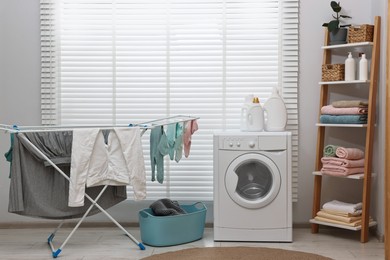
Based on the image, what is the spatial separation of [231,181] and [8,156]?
1.47 meters

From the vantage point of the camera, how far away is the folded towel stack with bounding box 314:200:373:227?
433 cm

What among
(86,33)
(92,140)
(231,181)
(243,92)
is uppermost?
(86,33)

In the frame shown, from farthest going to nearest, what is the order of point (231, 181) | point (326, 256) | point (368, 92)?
1. point (368, 92)
2. point (231, 181)
3. point (326, 256)

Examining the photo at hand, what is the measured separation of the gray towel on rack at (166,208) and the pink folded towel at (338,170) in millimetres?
1053

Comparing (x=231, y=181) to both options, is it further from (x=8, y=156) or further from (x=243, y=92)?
(x=8, y=156)

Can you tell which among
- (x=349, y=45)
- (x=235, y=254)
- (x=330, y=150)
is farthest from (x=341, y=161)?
(x=235, y=254)

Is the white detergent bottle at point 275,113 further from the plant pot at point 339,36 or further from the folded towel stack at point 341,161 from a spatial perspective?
the plant pot at point 339,36

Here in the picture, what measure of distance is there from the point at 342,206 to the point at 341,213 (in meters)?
0.05

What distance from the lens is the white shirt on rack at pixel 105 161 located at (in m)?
3.86

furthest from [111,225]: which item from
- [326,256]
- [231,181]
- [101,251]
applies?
[326,256]

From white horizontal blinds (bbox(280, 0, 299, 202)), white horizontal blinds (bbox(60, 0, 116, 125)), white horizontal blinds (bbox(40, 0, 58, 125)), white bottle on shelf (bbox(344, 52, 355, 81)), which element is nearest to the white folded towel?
white horizontal blinds (bbox(280, 0, 299, 202))

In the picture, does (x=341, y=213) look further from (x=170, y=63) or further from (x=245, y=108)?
(x=170, y=63)

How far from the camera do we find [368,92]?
15.2ft

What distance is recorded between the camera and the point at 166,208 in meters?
4.30
